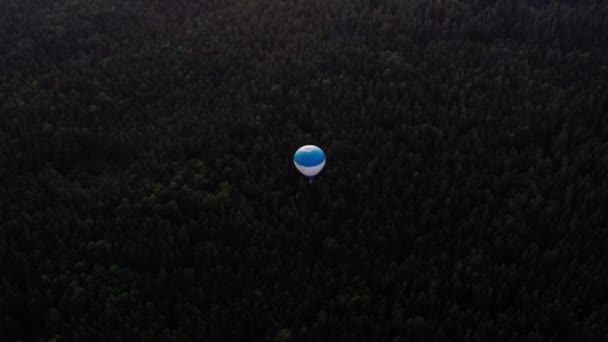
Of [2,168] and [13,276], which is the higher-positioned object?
[2,168]

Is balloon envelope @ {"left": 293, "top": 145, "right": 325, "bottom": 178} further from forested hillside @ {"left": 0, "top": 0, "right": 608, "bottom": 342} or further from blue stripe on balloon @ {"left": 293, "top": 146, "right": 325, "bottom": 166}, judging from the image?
forested hillside @ {"left": 0, "top": 0, "right": 608, "bottom": 342}

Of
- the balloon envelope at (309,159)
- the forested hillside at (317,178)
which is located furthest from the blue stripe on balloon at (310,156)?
the forested hillside at (317,178)

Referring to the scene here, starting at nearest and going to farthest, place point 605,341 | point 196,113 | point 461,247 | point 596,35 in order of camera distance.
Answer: point 605,341
point 461,247
point 196,113
point 596,35

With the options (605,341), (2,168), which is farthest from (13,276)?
(605,341)

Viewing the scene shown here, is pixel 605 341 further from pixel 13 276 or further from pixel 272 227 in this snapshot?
pixel 13 276

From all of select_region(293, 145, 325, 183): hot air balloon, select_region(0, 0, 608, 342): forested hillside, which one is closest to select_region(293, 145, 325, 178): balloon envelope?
select_region(293, 145, 325, 183): hot air balloon

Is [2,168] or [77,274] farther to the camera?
[2,168]

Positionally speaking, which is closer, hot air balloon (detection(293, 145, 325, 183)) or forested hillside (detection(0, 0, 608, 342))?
forested hillside (detection(0, 0, 608, 342))

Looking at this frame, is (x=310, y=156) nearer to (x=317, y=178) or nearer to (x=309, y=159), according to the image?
(x=309, y=159)
